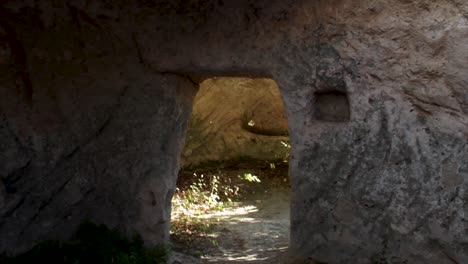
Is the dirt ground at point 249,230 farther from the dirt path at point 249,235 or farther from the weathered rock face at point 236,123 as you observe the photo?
the weathered rock face at point 236,123

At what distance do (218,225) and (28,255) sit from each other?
277 cm

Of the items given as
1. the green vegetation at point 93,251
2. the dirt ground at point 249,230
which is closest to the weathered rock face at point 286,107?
the green vegetation at point 93,251

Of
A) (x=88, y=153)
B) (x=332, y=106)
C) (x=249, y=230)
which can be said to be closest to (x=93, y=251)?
(x=88, y=153)

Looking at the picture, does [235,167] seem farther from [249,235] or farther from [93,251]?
[93,251]

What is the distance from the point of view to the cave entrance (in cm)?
784

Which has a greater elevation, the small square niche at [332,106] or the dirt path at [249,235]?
the small square niche at [332,106]

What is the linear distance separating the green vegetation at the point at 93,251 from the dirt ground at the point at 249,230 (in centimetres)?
51

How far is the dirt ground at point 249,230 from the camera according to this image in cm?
645

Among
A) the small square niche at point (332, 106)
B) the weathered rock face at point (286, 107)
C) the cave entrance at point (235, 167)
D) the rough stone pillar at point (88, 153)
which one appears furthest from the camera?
the cave entrance at point (235, 167)

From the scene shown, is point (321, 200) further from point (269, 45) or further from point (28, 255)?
point (28, 255)

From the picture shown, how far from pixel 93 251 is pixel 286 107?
1987 mm

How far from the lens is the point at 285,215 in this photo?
8.62 metres

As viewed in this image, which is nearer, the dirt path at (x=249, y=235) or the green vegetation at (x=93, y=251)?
the green vegetation at (x=93, y=251)

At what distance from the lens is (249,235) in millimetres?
7430
